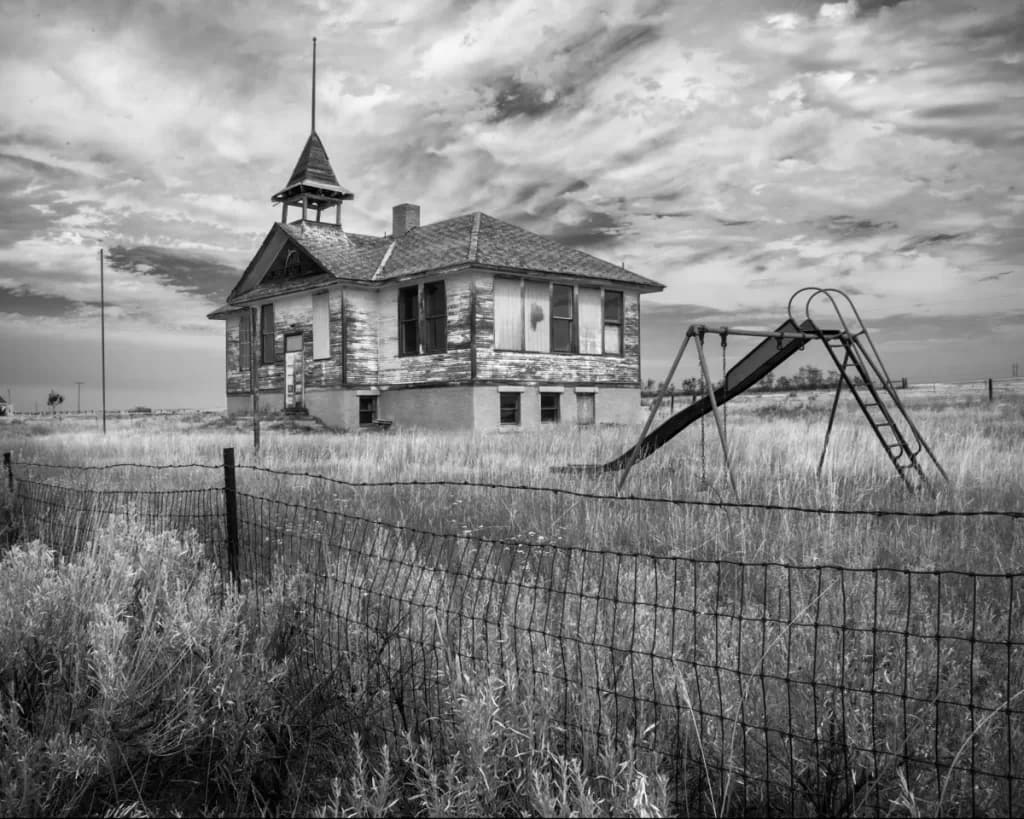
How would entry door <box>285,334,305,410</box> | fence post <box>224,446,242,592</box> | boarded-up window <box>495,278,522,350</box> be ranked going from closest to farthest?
fence post <box>224,446,242,592</box> → boarded-up window <box>495,278,522,350</box> → entry door <box>285,334,305,410</box>

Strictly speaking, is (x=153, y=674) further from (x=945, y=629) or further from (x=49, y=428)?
(x=49, y=428)

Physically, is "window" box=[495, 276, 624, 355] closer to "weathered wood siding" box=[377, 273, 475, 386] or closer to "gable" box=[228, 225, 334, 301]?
"weathered wood siding" box=[377, 273, 475, 386]

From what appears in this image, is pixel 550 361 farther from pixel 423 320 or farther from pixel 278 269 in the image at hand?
pixel 278 269

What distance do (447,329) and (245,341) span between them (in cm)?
1103

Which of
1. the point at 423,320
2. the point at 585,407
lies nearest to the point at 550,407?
the point at 585,407

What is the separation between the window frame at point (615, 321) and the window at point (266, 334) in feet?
37.5

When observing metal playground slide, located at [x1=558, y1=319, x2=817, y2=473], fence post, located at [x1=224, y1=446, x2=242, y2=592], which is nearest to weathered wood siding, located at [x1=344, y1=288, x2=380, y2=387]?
metal playground slide, located at [x1=558, y1=319, x2=817, y2=473]

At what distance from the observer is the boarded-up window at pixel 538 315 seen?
79.9 ft

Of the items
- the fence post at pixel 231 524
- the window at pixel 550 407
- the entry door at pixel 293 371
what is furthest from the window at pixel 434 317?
the fence post at pixel 231 524

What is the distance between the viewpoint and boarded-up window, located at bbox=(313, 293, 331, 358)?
25.7 m

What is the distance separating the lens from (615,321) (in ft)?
86.8

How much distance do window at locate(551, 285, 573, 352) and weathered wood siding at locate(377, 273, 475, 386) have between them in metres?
3.03

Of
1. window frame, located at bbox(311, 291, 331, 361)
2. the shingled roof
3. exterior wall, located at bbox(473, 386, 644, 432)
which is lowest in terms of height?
exterior wall, located at bbox(473, 386, 644, 432)

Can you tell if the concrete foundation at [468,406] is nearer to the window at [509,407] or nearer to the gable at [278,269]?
the window at [509,407]
